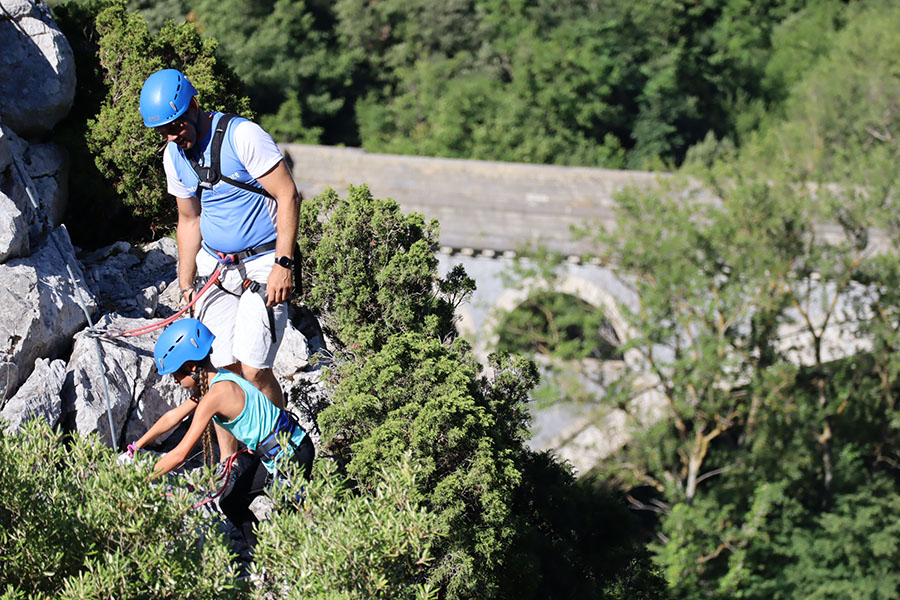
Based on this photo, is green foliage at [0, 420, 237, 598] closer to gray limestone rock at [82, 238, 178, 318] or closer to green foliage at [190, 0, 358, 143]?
gray limestone rock at [82, 238, 178, 318]

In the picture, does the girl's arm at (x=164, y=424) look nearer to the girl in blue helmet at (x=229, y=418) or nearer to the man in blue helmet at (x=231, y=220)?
the girl in blue helmet at (x=229, y=418)

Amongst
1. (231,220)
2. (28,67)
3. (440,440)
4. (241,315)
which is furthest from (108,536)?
(28,67)

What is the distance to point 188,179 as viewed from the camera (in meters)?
6.12

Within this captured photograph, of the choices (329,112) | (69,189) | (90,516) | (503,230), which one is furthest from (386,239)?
(329,112)

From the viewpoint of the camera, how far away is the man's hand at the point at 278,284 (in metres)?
5.97

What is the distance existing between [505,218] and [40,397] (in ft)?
46.8

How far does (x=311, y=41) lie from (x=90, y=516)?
2923 centimetres

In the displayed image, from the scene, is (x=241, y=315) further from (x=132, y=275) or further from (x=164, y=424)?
(x=132, y=275)

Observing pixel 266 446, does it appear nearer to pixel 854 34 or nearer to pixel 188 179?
pixel 188 179

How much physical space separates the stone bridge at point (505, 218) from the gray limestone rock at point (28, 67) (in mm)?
11208

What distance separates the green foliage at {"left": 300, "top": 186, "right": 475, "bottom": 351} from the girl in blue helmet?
1537 millimetres

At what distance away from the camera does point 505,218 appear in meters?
20.1

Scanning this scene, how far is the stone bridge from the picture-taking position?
64.3 ft

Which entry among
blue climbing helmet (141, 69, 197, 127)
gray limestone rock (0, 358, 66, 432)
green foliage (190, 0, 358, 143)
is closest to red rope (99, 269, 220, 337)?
gray limestone rock (0, 358, 66, 432)
